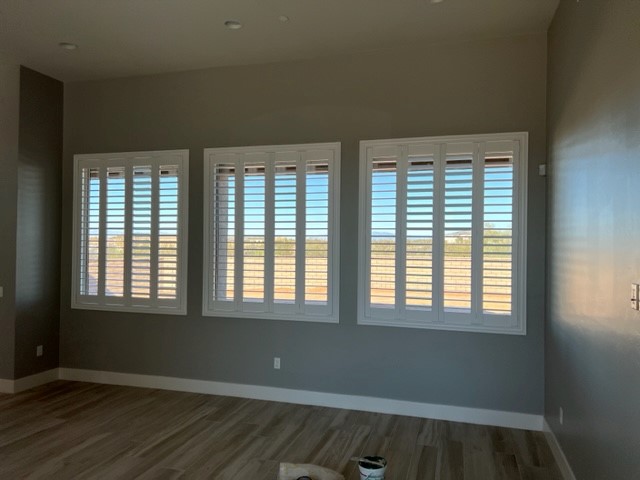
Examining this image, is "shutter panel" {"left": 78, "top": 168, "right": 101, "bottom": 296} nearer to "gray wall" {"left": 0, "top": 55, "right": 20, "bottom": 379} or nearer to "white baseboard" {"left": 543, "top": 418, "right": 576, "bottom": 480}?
"gray wall" {"left": 0, "top": 55, "right": 20, "bottom": 379}

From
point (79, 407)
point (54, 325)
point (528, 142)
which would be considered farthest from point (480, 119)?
point (54, 325)

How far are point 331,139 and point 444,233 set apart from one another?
1.37 m

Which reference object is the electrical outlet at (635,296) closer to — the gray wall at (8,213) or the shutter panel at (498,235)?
the shutter panel at (498,235)

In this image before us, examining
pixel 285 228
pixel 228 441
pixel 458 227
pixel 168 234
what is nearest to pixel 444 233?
pixel 458 227

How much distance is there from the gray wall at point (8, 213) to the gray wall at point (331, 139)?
544 mm

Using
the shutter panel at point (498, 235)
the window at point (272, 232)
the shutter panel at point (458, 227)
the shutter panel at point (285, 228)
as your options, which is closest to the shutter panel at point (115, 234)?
the window at point (272, 232)

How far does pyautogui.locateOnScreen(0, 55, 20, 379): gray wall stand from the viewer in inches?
183

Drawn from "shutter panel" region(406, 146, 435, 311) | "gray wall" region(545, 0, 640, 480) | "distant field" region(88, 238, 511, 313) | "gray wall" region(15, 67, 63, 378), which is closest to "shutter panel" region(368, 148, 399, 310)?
"distant field" region(88, 238, 511, 313)

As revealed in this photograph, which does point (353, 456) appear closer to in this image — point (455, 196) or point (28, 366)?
point (455, 196)

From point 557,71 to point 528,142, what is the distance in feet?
2.00

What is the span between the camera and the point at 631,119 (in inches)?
76.1

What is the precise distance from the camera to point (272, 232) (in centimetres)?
452

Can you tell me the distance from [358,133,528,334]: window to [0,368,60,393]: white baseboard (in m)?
3.49

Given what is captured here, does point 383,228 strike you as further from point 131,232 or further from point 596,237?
point 131,232
